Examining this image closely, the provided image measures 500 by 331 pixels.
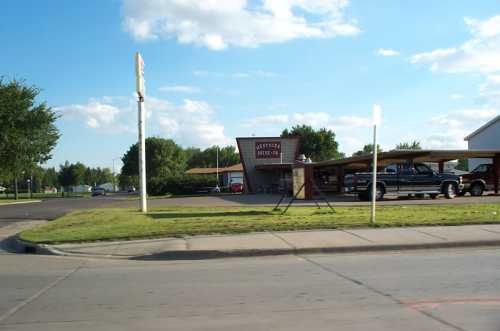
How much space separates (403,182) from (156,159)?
239 feet

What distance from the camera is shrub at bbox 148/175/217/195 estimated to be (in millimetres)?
54906

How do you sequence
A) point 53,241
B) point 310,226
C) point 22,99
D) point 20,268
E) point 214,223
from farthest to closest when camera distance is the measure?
point 22,99 → point 214,223 → point 310,226 → point 53,241 → point 20,268

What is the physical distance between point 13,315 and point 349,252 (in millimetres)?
7096

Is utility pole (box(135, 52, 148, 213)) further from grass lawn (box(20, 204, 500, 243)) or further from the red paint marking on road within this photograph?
the red paint marking on road

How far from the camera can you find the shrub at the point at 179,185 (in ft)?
180

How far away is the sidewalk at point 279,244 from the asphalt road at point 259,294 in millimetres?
601

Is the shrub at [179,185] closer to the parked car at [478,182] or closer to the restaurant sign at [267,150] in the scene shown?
the restaurant sign at [267,150]

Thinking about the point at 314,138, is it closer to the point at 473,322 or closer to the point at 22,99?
the point at 22,99

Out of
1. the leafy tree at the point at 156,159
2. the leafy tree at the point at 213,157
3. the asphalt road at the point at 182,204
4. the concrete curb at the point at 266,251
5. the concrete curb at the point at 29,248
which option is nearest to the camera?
the concrete curb at the point at 266,251

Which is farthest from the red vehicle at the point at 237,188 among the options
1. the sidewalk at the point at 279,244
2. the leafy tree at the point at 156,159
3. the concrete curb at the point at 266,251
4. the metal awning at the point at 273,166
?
the leafy tree at the point at 156,159

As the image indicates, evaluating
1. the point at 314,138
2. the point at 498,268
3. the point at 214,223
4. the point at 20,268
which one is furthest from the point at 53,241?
the point at 314,138

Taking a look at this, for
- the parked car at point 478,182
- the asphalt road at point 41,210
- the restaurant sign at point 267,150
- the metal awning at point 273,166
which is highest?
the restaurant sign at point 267,150

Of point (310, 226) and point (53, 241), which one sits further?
point (310, 226)

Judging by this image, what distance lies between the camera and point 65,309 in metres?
6.61
